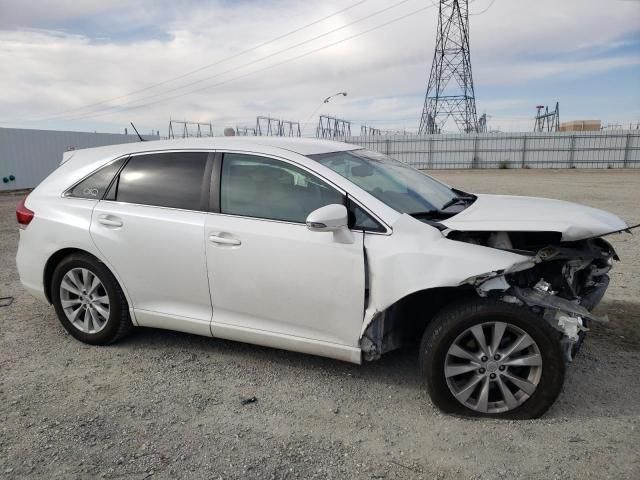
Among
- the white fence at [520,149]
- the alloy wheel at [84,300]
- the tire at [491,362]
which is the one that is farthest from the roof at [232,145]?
the white fence at [520,149]

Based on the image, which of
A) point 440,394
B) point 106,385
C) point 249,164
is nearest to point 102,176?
point 249,164

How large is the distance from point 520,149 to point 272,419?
3754cm

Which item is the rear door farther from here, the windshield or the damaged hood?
the damaged hood

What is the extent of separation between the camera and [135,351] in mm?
4035

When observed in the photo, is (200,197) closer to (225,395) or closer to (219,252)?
(219,252)

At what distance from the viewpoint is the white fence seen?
1350 inches

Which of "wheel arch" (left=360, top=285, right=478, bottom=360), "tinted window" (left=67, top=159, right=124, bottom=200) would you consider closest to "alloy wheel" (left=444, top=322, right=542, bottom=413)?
"wheel arch" (left=360, top=285, right=478, bottom=360)

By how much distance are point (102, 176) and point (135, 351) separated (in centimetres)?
144

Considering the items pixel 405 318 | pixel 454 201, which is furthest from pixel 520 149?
pixel 405 318

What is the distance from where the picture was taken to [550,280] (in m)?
3.24

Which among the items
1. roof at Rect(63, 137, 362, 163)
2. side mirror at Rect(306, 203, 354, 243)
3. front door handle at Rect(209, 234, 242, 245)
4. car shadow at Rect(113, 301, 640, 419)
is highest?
roof at Rect(63, 137, 362, 163)

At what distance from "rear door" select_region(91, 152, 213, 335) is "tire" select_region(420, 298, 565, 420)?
1.65m

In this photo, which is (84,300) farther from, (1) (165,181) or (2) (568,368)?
(2) (568,368)

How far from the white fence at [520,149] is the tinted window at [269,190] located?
31.2m
